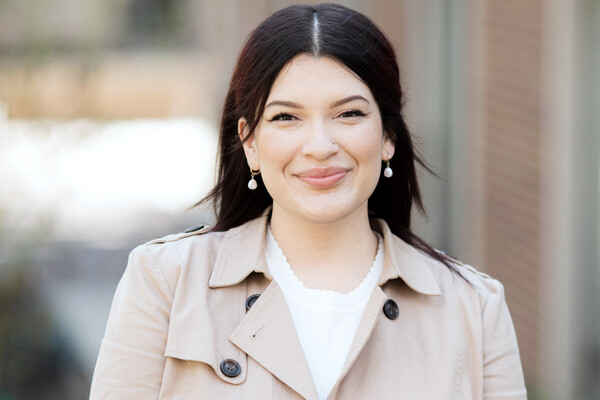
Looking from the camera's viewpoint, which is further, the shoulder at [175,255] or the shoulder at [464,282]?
the shoulder at [464,282]

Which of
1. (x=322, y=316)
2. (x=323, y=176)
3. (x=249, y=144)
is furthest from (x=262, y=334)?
(x=249, y=144)

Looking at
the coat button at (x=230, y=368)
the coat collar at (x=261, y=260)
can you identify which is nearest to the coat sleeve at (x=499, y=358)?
the coat collar at (x=261, y=260)

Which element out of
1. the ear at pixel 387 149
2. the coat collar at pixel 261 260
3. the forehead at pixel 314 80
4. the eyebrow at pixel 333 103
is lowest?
the coat collar at pixel 261 260

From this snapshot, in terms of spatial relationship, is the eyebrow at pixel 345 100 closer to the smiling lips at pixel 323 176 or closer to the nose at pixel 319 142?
the nose at pixel 319 142

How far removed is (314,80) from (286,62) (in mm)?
92

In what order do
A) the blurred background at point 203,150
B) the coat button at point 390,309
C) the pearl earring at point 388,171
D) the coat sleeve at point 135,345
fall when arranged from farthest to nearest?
the blurred background at point 203,150, the pearl earring at point 388,171, the coat button at point 390,309, the coat sleeve at point 135,345

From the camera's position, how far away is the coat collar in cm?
266

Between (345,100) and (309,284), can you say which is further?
(309,284)

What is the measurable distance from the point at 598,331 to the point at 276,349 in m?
3.33

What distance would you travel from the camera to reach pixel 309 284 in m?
2.74

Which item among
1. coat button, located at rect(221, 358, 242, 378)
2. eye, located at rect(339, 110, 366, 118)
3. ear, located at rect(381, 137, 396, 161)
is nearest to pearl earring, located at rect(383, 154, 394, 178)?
ear, located at rect(381, 137, 396, 161)

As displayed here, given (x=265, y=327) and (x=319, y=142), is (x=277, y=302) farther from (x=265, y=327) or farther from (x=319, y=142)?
(x=319, y=142)

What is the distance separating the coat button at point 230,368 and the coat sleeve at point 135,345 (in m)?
0.16

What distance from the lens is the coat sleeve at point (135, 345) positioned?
247 cm
